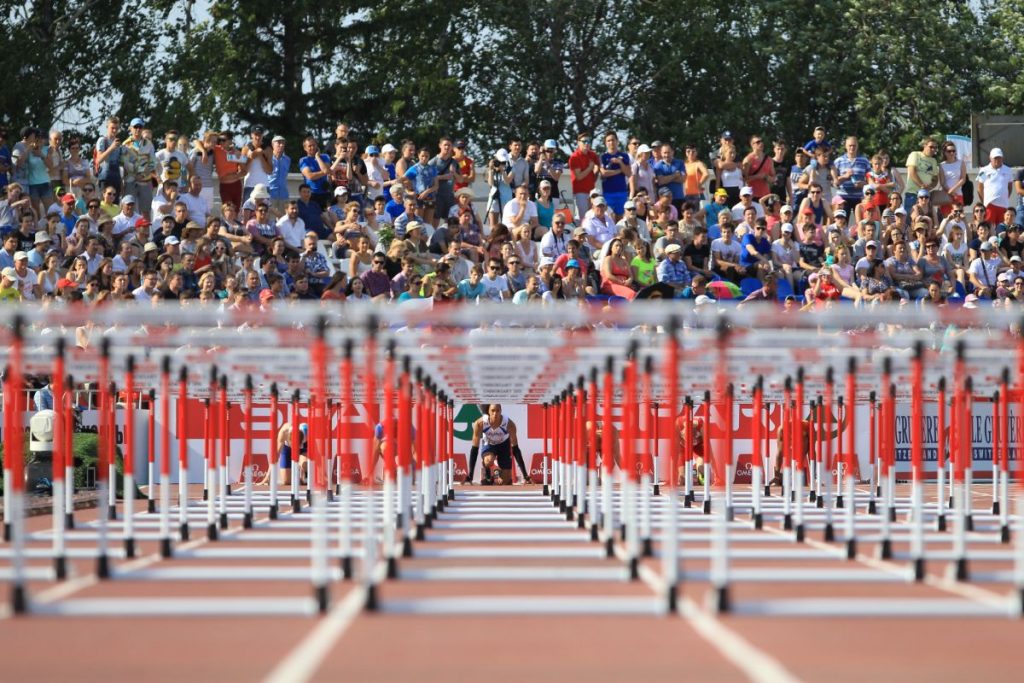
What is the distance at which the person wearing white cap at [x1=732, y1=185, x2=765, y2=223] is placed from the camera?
35688 mm

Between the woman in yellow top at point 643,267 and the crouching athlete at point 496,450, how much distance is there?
12.2 ft

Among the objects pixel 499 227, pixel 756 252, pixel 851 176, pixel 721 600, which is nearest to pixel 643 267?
pixel 756 252

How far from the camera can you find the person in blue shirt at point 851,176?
3759 centimetres

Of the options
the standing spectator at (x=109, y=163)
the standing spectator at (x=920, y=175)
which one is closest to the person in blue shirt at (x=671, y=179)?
the standing spectator at (x=920, y=175)

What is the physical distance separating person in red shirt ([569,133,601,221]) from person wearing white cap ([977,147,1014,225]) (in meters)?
7.47

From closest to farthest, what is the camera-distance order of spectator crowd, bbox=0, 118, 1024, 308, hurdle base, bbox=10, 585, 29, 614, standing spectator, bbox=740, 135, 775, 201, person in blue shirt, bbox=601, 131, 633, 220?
1. hurdle base, bbox=10, 585, 29, 614
2. spectator crowd, bbox=0, 118, 1024, 308
3. person in blue shirt, bbox=601, 131, 633, 220
4. standing spectator, bbox=740, 135, 775, 201

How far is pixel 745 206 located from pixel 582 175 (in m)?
3.13

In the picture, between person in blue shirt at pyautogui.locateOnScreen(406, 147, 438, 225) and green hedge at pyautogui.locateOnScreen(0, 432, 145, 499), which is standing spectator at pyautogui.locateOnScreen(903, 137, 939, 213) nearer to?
person in blue shirt at pyautogui.locateOnScreen(406, 147, 438, 225)

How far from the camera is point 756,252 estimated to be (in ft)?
110

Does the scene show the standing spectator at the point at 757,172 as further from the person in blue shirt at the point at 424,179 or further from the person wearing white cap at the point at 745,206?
the person in blue shirt at the point at 424,179

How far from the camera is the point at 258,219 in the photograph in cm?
3316

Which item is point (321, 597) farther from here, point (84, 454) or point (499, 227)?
point (499, 227)

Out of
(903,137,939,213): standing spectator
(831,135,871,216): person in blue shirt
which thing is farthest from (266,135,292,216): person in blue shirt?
(903,137,939,213): standing spectator

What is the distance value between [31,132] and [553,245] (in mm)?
9095
